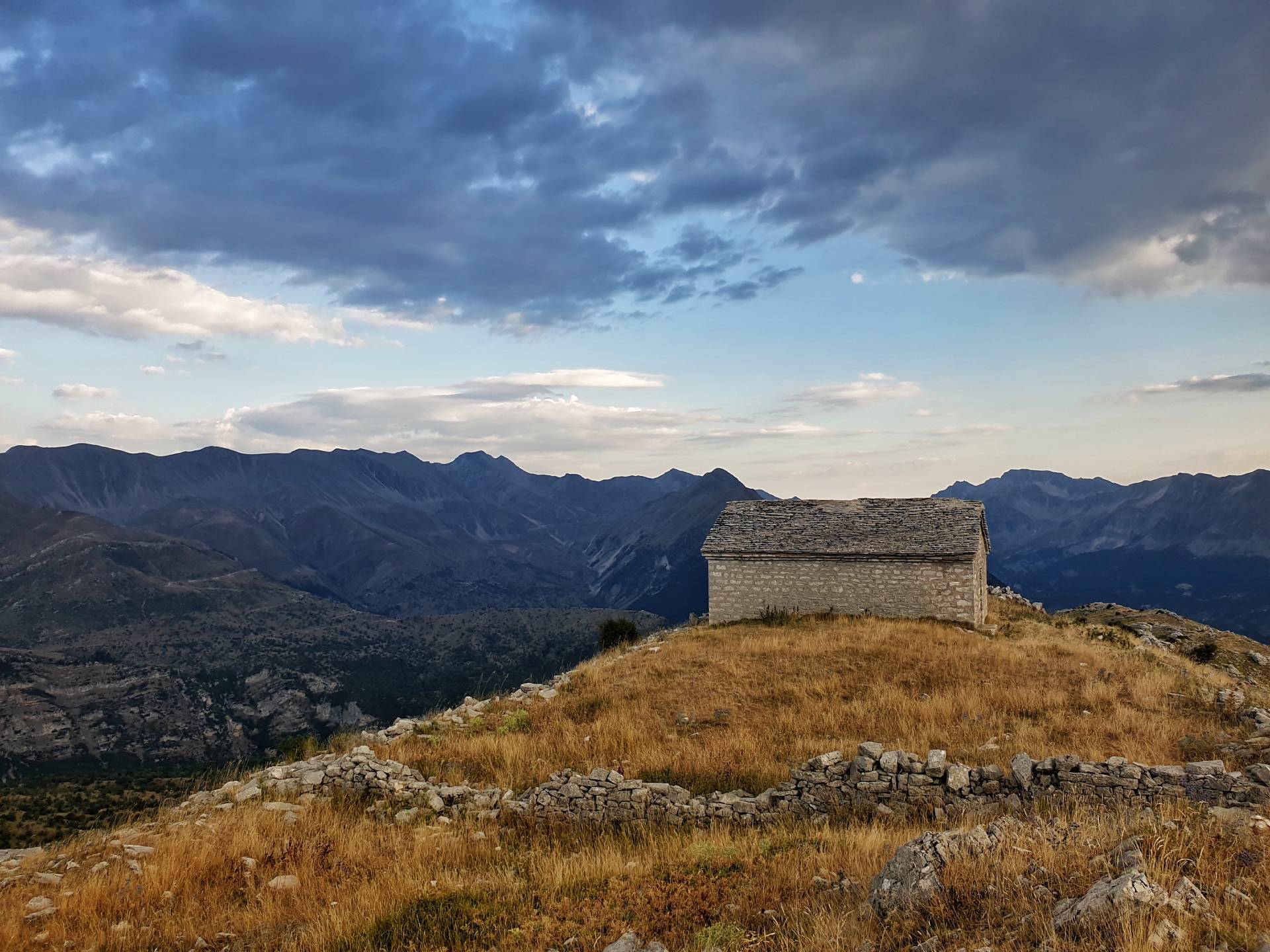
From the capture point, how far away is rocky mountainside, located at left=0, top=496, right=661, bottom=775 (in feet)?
286

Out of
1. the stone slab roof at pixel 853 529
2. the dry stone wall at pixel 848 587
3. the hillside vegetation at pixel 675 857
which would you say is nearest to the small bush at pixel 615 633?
the dry stone wall at pixel 848 587

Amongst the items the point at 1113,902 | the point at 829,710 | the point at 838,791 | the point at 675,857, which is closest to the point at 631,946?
the point at 675,857

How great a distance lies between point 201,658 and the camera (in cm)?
11712

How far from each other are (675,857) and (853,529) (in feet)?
87.7

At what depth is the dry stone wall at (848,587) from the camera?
3058 centimetres

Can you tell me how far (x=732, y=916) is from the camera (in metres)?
7.15

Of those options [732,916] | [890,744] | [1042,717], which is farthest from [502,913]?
[1042,717]

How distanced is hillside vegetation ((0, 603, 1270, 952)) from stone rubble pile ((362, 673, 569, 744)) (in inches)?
16.6

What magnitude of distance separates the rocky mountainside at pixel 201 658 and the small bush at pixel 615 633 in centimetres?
3060

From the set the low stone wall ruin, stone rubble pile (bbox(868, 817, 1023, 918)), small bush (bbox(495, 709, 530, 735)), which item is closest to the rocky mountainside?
small bush (bbox(495, 709, 530, 735))

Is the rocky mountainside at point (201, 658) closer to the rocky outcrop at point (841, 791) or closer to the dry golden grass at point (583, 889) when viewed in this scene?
the rocky outcrop at point (841, 791)

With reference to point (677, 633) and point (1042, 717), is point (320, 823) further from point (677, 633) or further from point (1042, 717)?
point (677, 633)

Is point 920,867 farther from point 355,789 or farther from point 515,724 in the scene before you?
point 515,724

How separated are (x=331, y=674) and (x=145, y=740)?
28.1 m
